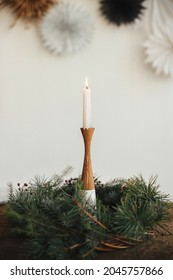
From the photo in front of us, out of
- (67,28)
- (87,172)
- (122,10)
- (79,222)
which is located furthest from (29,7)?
(79,222)

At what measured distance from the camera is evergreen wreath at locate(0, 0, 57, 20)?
1.28 m

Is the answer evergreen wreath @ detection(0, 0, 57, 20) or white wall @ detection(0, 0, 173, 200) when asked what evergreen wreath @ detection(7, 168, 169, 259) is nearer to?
white wall @ detection(0, 0, 173, 200)

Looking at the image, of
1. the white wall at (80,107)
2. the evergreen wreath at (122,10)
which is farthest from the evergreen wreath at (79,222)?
the evergreen wreath at (122,10)

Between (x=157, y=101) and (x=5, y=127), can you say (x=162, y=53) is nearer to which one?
(x=157, y=101)

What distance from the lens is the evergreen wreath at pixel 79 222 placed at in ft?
1.75

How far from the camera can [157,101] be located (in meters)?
1.31

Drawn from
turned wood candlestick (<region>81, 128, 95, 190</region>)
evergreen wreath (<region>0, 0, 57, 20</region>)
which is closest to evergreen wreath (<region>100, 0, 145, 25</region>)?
evergreen wreath (<region>0, 0, 57, 20</region>)

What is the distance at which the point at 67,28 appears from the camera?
129 cm

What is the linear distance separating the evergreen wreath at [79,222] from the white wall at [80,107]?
2.04 ft

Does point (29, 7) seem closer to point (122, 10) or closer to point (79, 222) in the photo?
point (122, 10)

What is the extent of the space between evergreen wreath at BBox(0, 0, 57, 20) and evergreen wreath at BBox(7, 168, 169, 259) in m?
0.78

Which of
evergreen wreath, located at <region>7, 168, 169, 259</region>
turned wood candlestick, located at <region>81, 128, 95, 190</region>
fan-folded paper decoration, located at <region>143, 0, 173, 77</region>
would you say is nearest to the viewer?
evergreen wreath, located at <region>7, 168, 169, 259</region>

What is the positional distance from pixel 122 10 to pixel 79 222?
90cm
